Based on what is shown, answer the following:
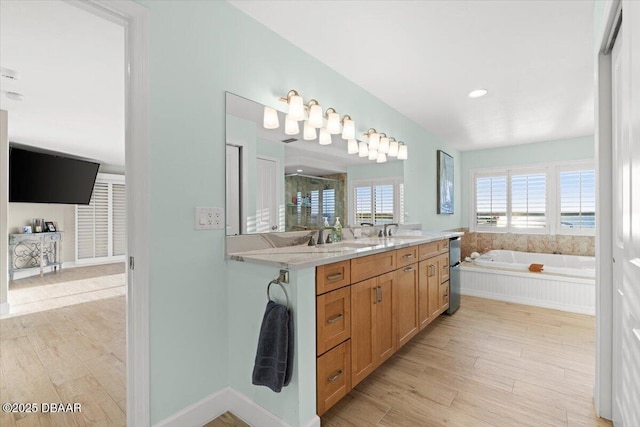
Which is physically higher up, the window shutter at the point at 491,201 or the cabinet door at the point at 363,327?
the window shutter at the point at 491,201

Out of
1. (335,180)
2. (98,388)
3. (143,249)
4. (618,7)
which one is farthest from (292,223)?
(618,7)

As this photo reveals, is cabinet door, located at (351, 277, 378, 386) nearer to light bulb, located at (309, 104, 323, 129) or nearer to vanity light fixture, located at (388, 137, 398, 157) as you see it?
light bulb, located at (309, 104, 323, 129)

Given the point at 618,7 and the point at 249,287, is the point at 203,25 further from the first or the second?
the point at 618,7

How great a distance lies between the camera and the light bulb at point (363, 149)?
114 inches

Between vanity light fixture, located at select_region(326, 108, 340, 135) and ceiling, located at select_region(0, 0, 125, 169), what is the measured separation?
1527 mm

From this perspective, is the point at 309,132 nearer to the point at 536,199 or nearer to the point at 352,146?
the point at 352,146

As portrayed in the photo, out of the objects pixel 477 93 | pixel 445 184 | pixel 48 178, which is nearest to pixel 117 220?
pixel 48 178

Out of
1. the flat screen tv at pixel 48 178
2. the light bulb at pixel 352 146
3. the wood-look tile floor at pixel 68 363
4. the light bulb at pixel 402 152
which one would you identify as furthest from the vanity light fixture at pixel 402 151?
the flat screen tv at pixel 48 178

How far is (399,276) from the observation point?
2242 millimetres

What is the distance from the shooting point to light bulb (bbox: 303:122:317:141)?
231cm

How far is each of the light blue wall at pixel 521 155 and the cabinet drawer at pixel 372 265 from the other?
4.25 meters

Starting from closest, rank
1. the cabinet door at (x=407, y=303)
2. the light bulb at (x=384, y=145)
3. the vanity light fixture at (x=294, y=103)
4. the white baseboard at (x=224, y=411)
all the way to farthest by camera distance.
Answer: the white baseboard at (x=224, y=411) → the vanity light fixture at (x=294, y=103) → the cabinet door at (x=407, y=303) → the light bulb at (x=384, y=145)

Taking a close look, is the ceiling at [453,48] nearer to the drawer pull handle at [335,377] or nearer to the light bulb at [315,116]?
the light bulb at [315,116]

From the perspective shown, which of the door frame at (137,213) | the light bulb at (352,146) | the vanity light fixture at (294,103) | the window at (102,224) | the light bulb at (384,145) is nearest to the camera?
the door frame at (137,213)
